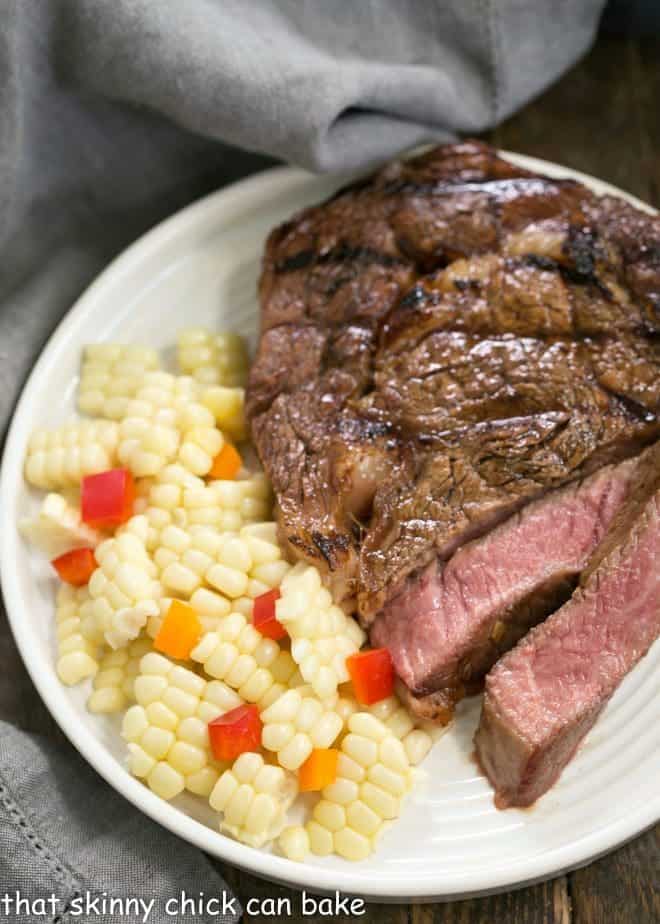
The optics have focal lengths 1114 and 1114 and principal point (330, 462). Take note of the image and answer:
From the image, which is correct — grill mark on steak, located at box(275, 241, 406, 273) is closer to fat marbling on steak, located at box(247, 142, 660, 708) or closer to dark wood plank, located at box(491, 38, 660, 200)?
fat marbling on steak, located at box(247, 142, 660, 708)

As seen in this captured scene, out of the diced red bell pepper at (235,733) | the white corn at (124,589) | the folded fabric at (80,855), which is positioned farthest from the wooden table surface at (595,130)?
the diced red bell pepper at (235,733)

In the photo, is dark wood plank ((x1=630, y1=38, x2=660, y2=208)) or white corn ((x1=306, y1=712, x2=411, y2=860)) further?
dark wood plank ((x1=630, y1=38, x2=660, y2=208))

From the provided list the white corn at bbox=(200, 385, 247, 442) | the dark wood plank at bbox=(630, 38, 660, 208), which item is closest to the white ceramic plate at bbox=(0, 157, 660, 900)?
the white corn at bbox=(200, 385, 247, 442)

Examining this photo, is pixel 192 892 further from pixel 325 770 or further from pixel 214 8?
pixel 214 8

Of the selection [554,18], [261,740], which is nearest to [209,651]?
[261,740]

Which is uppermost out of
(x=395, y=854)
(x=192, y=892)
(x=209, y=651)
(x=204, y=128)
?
(x=204, y=128)

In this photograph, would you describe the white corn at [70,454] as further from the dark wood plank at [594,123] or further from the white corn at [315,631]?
the dark wood plank at [594,123]
